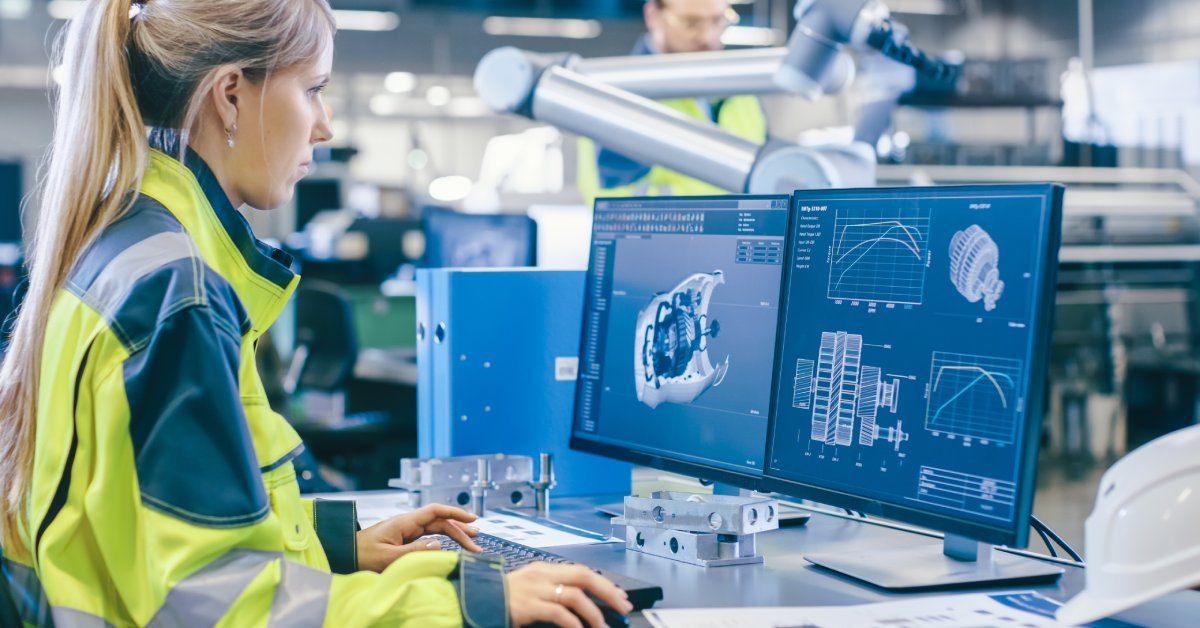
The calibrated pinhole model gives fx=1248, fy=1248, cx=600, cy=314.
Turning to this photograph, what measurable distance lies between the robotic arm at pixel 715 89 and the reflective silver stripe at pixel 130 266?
80cm

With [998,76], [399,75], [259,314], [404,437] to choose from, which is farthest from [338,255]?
[259,314]

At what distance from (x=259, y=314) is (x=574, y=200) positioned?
6.05 metres

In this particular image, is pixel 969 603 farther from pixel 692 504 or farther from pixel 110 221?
pixel 110 221

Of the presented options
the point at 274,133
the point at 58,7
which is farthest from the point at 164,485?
the point at 58,7

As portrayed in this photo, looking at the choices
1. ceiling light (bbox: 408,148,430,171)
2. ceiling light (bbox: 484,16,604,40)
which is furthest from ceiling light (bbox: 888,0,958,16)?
ceiling light (bbox: 408,148,430,171)

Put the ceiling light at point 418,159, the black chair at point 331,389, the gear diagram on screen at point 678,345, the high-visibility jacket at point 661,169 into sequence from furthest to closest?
the ceiling light at point 418,159 < the black chair at point 331,389 < the high-visibility jacket at point 661,169 < the gear diagram on screen at point 678,345

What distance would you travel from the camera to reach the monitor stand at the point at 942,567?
1240mm

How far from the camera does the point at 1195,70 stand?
5055 mm

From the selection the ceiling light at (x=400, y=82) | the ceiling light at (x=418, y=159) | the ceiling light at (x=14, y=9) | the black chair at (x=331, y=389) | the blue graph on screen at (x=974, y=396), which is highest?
the ceiling light at (x=14, y=9)

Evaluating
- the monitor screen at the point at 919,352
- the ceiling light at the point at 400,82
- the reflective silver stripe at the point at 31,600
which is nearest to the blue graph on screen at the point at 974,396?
the monitor screen at the point at 919,352

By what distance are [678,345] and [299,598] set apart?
0.67 meters

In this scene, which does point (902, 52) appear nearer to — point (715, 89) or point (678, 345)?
point (715, 89)

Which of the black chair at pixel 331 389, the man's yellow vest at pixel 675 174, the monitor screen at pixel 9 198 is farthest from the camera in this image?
the monitor screen at pixel 9 198

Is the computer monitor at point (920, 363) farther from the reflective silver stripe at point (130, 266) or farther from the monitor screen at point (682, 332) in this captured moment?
the reflective silver stripe at point (130, 266)
